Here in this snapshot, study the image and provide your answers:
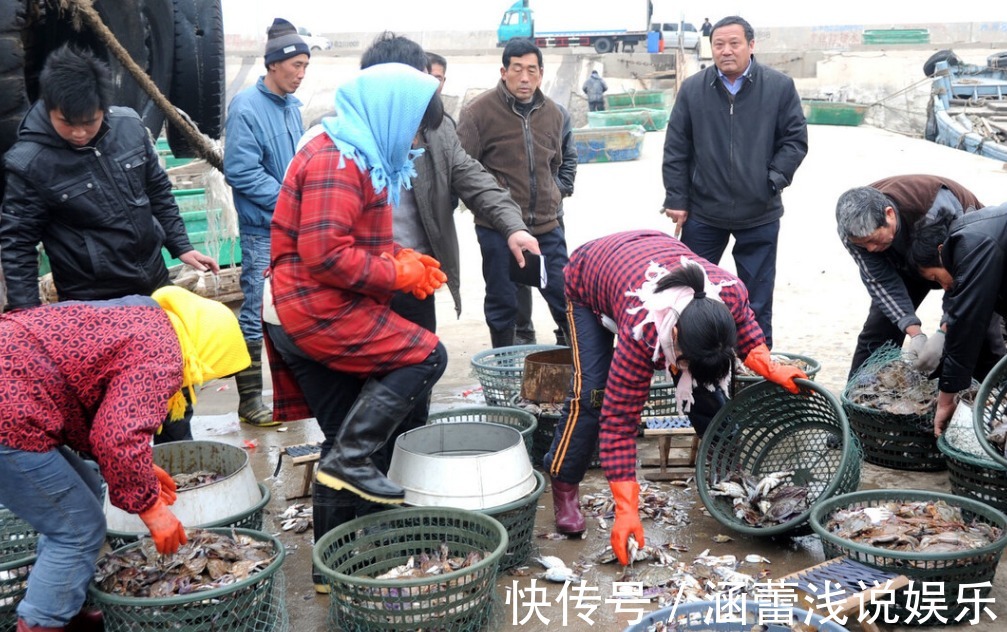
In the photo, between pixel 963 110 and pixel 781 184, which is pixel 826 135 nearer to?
pixel 963 110

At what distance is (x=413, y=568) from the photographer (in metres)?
3.30

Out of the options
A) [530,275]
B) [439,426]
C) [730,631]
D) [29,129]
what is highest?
[29,129]

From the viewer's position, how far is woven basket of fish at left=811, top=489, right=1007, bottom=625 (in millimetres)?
3059

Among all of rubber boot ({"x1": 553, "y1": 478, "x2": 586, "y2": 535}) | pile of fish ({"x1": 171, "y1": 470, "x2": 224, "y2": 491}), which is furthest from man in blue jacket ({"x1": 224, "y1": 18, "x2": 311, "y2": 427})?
rubber boot ({"x1": 553, "y1": 478, "x2": 586, "y2": 535})

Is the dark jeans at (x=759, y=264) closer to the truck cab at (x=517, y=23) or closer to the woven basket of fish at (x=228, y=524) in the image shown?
the woven basket of fish at (x=228, y=524)

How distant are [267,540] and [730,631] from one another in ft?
5.12

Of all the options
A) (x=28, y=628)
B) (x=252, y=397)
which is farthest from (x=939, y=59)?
(x=28, y=628)

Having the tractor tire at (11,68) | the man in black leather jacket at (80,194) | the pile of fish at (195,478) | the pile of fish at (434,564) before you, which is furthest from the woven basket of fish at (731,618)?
the tractor tire at (11,68)

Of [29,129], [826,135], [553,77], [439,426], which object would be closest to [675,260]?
[439,426]

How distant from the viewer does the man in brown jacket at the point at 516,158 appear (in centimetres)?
555

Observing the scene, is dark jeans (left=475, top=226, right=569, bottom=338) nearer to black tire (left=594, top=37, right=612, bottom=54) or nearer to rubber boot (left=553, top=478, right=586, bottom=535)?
rubber boot (left=553, top=478, right=586, bottom=535)

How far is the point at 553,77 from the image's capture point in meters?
33.2

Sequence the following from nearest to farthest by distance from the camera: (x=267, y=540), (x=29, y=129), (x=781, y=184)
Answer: (x=267, y=540) < (x=29, y=129) < (x=781, y=184)

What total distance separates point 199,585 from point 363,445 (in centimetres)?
68
